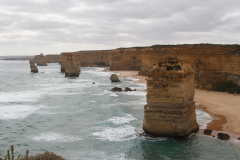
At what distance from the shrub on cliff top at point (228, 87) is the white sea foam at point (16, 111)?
2353 centimetres

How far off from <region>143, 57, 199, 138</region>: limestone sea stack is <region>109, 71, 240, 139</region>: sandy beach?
2.46m

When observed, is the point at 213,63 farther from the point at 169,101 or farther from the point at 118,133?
the point at 118,133

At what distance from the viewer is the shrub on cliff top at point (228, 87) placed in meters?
29.8

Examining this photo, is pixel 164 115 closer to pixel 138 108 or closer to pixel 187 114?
pixel 187 114

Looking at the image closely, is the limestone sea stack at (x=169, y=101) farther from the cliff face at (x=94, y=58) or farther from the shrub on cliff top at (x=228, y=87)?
the cliff face at (x=94, y=58)

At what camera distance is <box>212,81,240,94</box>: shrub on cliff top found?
2981 centimetres

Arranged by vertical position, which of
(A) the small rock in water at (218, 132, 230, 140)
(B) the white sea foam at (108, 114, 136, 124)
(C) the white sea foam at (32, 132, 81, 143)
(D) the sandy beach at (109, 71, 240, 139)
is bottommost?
(C) the white sea foam at (32, 132, 81, 143)

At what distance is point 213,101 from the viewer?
25875 mm

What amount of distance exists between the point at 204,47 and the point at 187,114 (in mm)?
23159

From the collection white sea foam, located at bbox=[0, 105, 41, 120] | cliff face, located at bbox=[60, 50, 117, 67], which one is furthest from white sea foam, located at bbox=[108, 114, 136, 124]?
cliff face, located at bbox=[60, 50, 117, 67]

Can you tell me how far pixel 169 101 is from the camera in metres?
14.8

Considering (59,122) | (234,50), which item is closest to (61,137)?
(59,122)

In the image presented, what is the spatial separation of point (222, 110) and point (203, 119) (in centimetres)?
354

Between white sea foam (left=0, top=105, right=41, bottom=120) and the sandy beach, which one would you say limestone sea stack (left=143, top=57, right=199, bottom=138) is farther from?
white sea foam (left=0, top=105, right=41, bottom=120)
